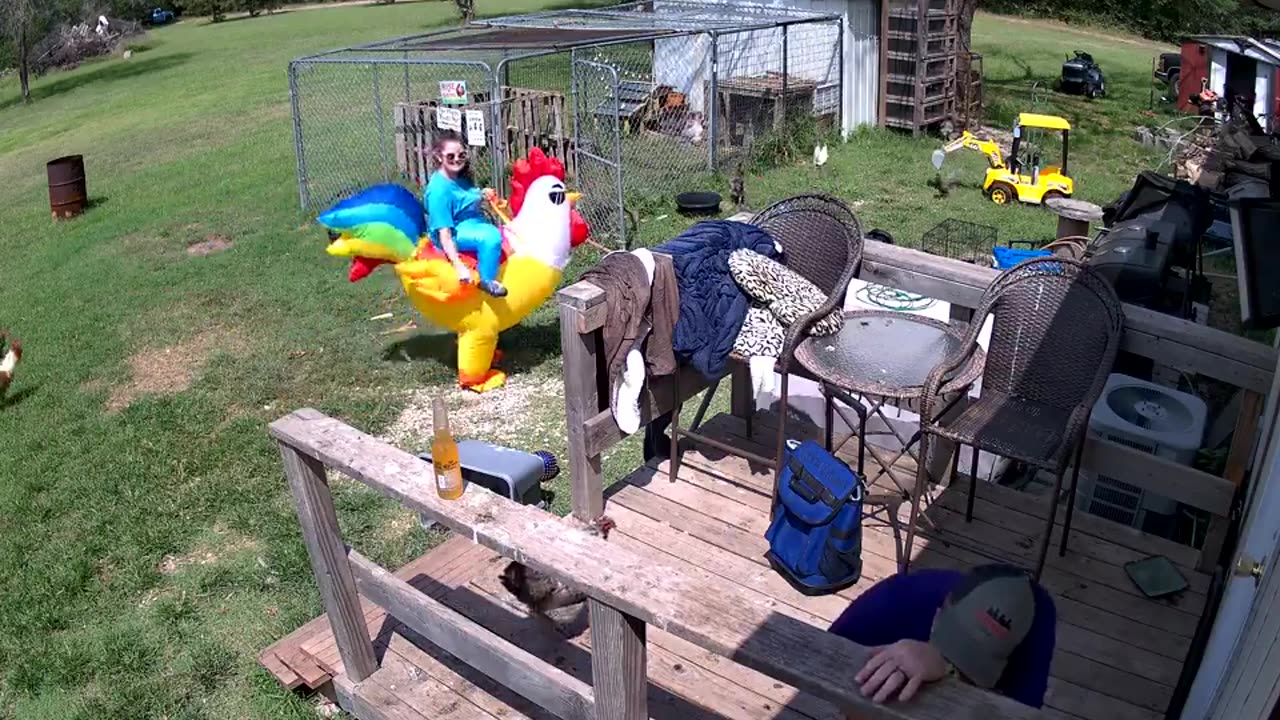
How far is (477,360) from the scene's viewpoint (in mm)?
7297

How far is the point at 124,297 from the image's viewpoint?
981 cm

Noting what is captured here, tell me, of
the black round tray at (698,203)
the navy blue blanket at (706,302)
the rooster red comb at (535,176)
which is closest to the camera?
the navy blue blanket at (706,302)

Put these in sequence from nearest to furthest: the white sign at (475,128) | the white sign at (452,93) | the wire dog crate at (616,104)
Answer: the white sign at (475,128) < the white sign at (452,93) < the wire dog crate at (616,104)

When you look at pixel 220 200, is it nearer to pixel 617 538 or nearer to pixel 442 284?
pixel 442 284

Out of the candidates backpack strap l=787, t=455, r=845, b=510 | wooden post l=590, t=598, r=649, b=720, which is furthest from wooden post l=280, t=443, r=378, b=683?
backpack strap l=787, t=455, r=845, b=510

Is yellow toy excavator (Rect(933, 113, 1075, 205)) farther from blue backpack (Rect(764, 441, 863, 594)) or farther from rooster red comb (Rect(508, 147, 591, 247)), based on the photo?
blue backpack (Rect(764, 441, 863, 594))

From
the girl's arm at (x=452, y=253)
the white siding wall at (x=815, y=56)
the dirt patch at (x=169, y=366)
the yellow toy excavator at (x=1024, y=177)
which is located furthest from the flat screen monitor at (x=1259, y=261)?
the white siding wall at (x=815, y=56)

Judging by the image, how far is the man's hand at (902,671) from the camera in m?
2.03

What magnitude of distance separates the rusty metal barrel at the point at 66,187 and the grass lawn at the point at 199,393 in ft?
1.43

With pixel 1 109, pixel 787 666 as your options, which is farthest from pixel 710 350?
pixel 1 109

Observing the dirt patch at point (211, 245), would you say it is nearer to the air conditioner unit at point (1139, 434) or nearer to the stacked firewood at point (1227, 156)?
the air conditioner unit at point (1139, 434)

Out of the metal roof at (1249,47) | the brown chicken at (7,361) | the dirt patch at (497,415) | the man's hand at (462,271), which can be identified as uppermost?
the metal roof at (1249,47)

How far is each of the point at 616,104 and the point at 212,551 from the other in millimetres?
6103

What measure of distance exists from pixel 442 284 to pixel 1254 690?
5861mm
